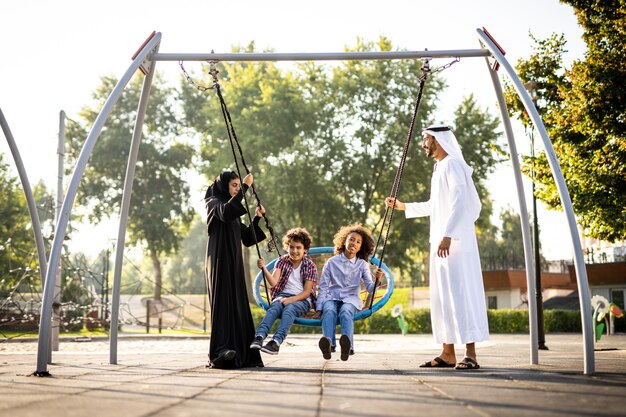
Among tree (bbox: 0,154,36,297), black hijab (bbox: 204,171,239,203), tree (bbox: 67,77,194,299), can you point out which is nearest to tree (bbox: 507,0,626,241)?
black hijab (bbox: 204,171,239,203)

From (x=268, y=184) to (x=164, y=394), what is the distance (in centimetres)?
2993

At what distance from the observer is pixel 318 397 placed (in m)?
4.58

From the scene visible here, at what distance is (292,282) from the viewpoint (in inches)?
340

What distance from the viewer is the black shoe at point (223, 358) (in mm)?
7441

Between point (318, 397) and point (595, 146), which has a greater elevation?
point (595, 146)

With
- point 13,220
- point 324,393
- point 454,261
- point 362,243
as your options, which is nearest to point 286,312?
point 362,243

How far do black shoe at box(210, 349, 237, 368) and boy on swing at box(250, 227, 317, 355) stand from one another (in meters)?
0.73

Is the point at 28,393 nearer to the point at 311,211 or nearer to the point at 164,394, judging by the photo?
the point at 164,394

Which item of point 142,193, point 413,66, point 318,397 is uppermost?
point 413,66

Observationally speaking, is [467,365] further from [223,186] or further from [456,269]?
[223,186]

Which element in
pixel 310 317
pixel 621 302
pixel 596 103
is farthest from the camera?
pixel 621 302

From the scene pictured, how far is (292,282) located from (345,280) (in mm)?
639

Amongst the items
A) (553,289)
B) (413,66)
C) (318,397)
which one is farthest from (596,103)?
(553,289)

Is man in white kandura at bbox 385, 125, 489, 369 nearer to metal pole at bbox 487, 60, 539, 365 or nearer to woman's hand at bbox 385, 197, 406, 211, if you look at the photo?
woman's hand at bbox 385, 197, 406, 211
